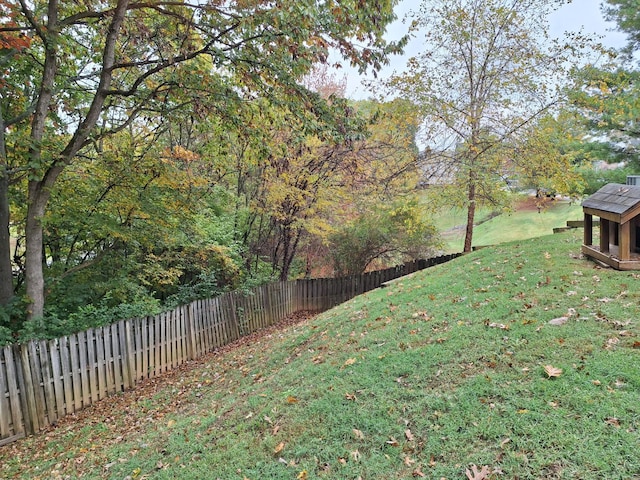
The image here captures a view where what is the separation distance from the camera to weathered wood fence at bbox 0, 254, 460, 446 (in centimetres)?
424

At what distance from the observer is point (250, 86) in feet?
17.7

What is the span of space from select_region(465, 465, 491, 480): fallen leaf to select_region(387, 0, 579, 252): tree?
7.26 m

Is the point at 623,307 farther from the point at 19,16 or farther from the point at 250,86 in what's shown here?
the point at 19,16

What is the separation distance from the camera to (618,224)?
458 centimetres

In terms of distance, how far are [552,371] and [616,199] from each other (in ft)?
10.5

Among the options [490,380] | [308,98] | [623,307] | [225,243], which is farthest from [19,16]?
[623,307]

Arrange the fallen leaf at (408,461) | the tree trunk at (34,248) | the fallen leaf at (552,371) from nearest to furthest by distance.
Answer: the fallen leaf at (408,461) → the fallen leaf at (552,371) → the tree trunk at (34,248)

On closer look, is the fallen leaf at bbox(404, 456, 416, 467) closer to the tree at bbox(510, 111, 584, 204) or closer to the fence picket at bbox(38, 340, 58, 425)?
the fence picket at bbox(38, 340, 58, 425)

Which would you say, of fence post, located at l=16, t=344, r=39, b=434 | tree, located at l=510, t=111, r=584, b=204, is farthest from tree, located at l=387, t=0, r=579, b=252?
fence post, located at l=16, t=344, r=39, b=434

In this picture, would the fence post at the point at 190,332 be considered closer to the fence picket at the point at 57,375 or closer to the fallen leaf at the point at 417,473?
the fence picket at the point at 57,375

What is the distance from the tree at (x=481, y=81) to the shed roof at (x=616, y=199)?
3281 mm

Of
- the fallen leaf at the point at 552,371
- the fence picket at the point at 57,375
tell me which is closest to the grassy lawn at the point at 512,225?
the fallen leaf at the point at 552,371

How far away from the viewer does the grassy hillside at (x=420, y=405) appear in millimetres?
2262

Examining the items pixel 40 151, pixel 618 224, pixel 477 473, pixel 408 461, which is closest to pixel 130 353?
pixel 40 151
